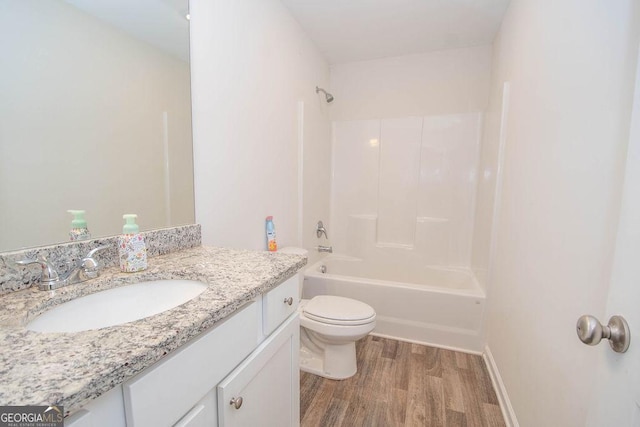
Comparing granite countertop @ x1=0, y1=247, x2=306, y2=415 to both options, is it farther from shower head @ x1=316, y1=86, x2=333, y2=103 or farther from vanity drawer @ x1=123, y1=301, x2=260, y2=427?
shower head @ x1=316, y1=86, x2=333, y2=103

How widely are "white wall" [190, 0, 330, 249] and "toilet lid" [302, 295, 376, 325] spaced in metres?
0.50

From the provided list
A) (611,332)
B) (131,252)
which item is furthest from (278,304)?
(611,332)

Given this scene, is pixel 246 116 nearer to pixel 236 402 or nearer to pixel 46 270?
pixel 46 270

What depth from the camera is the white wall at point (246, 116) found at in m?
1.25

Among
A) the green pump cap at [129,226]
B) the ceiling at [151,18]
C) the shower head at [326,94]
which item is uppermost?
the shower head at [326,94]

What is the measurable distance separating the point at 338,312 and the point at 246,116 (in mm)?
1261

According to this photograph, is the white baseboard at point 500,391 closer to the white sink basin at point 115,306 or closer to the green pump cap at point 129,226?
the white sink basin at point 115,306

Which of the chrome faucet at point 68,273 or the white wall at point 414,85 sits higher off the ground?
the white wall at point 414,85

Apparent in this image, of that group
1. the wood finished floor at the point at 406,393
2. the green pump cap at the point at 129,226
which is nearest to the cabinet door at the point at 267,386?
the wood finished floor at the point at 406,393

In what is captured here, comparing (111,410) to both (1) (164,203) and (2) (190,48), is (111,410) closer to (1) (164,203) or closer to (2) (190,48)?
(1) (164,203)

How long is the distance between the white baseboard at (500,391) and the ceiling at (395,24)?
2.35m

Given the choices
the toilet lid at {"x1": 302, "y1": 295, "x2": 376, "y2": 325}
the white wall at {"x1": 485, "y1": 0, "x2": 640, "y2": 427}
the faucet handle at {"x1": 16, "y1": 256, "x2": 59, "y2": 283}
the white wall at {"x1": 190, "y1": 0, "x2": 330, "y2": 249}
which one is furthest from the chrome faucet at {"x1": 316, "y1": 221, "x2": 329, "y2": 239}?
the faucet handle at {"x1": 16, "y1": 256, "x2": 59, "y2": 283}

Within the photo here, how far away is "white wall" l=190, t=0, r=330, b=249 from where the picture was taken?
125 cm

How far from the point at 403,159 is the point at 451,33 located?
3.50 feet
